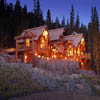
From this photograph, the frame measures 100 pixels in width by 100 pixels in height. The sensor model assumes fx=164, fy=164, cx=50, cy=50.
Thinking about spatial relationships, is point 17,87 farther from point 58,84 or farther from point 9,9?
point 9,9

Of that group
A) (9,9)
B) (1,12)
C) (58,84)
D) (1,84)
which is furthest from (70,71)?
(9,9)

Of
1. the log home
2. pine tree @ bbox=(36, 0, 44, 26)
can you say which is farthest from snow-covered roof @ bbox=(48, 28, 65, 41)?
pine tree @ bbox=(36, 0, 44, 26)

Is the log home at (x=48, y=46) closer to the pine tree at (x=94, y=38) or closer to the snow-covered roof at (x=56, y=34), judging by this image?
the snow-covered roof at (x=56, y=34)

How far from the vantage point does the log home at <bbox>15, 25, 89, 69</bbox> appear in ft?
89.2

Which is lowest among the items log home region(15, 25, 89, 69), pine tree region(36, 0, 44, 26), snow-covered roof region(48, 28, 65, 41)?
log home region(15, 25, 89, 69)

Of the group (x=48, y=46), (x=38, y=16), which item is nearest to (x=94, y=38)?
(x=48, y=46)

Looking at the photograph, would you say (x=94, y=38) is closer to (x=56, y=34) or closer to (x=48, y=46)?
(x=56, y=34)

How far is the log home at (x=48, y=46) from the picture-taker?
27.2 metres

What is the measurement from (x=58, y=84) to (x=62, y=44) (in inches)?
633

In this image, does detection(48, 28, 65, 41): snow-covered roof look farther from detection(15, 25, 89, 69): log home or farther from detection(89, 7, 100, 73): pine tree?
detection(89, 7, 100, 73): pine tree

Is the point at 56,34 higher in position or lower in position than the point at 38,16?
lower

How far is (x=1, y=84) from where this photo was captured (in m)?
14.5

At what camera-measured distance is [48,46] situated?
102 feet

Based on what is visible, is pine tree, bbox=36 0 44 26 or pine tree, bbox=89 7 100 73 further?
pine tree, bbox=36 0 44 26
